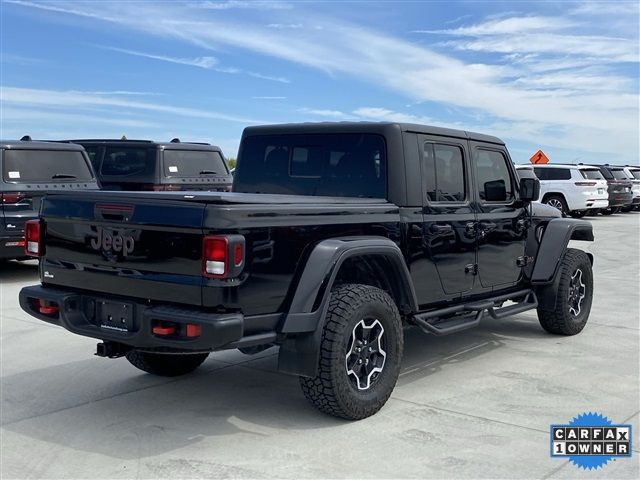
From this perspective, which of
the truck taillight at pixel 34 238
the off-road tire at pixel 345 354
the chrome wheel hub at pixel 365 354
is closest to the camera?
the off-road tire at pixel 345 354

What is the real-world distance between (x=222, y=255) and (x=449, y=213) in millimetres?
2307

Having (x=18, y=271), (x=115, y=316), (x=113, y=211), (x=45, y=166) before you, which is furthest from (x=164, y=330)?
(x=18, y=271)

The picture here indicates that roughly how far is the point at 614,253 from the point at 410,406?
36.6 feet

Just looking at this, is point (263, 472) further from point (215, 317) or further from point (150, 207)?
point (150, 207)

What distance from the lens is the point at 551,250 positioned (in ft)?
22.7

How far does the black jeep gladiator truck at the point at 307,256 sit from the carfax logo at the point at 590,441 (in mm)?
1099

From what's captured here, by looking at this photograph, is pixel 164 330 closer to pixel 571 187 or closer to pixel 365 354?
pixel 365 354

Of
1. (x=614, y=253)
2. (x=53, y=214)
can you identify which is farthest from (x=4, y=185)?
(x=614, y=253)

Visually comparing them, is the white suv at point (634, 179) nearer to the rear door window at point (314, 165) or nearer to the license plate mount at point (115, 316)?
the rear door window at point (314, 165)

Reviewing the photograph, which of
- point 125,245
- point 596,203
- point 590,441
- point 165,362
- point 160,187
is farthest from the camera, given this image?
point 596,203

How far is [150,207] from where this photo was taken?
14.0 feet

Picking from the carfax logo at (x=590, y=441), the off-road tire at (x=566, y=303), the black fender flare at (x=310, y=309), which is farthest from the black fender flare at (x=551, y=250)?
the black fender flare at (x=310, y=309)

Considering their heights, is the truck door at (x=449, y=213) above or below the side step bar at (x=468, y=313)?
above

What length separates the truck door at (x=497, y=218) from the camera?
618 centimetres
